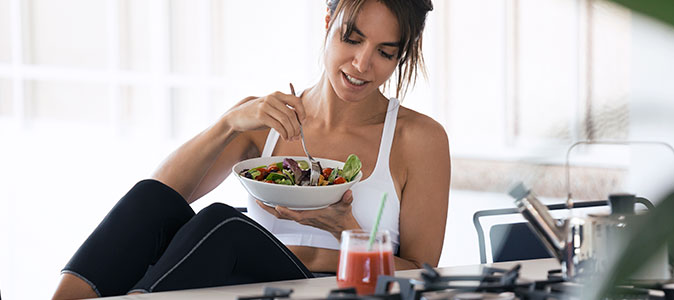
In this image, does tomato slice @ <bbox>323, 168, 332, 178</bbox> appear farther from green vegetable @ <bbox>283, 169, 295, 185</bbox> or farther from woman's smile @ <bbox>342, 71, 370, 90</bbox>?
woman's smile @ <bbox>342, 71, 370, 90</bbox>

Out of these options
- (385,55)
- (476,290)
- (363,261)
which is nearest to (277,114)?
(385,55)

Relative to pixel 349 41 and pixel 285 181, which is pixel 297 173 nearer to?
pixel 285 181

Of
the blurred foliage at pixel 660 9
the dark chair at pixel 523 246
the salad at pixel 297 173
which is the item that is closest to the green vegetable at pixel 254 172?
the salad at pixel 297 173

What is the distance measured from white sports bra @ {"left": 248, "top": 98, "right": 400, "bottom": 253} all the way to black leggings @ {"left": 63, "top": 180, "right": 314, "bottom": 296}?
1.43ft

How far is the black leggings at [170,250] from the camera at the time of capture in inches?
53.8

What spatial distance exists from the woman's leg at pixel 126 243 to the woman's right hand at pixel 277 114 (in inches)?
12.8

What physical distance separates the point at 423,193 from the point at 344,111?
0.35m

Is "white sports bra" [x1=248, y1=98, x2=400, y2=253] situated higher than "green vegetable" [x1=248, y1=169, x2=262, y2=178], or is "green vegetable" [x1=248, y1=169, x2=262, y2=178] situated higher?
"green vegetable" [x1=248, y1=169, x2=262, y2=178]

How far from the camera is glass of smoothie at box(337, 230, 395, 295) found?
3.80 feet

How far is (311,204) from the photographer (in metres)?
1.70

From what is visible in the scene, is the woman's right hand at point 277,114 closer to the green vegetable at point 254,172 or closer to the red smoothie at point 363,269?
the green vegetable at point 254,172

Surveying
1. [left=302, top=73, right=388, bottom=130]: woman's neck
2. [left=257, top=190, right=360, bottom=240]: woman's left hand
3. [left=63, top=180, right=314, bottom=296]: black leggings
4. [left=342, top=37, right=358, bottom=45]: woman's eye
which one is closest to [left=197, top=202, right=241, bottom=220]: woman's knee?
[left=63, top=180, right=314, bottom=296]: black leggings

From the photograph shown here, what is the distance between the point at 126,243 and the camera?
1451mm

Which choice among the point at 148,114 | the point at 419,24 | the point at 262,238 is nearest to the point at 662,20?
the point at 262,238
